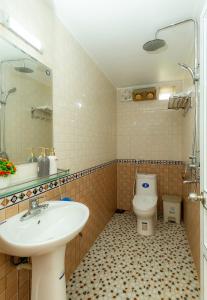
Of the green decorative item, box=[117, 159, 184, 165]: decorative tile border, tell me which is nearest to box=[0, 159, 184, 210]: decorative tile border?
the green decorative item

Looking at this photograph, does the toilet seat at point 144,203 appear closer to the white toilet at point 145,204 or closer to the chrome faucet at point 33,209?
the white toilet at point 145,204

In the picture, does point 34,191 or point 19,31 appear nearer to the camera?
point 19,31

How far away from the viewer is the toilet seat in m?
2.41

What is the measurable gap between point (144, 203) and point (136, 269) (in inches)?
34.9

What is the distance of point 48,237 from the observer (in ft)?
3.47

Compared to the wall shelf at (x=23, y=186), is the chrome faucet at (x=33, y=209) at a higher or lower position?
lower

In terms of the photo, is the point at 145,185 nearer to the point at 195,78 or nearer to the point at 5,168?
the point at 195,78

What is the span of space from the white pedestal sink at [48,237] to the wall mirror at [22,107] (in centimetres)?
28

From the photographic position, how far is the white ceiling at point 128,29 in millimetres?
1430

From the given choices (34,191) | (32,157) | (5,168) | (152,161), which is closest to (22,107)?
(32,157)

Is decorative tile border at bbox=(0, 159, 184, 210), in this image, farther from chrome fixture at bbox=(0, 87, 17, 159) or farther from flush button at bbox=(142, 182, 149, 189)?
Result: flush button at bbox=(142, 182, 149, 189)

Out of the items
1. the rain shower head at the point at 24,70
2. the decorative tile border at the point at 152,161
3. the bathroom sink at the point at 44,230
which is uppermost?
the rain shower head at the point at 24,70

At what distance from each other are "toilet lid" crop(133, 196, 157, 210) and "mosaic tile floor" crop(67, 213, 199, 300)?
40 centimetres

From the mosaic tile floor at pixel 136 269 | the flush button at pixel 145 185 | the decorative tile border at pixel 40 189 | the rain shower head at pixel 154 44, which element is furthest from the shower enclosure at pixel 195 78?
the flush button at pixel 145 185
